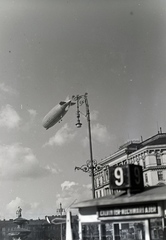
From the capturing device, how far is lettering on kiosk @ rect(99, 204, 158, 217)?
15.5 m

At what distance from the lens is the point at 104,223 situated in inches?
688

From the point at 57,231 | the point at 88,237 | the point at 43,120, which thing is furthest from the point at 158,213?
the point at 57,231

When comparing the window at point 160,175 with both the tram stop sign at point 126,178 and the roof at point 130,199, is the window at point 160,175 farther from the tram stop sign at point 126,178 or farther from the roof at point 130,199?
the tram stop sign at point 126,178

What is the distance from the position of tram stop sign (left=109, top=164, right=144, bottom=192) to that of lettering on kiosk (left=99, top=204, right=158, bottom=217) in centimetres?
104

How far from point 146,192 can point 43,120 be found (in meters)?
20.3

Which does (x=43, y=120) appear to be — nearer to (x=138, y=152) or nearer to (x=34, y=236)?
(x=138, y=152)

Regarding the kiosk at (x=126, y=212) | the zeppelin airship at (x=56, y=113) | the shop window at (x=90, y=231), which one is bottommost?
the shop window at (x=90, y=231)

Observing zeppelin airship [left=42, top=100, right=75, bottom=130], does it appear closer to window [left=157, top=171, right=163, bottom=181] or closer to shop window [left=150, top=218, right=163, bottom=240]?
shop window [left=150, top=218, right=163, bottom=240]

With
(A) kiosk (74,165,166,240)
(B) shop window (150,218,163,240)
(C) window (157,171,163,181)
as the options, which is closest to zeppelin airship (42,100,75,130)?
(A) kiosk (74,165,166,240)

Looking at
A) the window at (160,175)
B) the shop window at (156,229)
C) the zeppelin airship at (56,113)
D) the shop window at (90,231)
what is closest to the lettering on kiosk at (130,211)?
the shop window at (156,229)

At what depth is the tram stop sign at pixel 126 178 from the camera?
16.4m

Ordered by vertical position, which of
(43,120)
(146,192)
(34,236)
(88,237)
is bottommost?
(34,236)

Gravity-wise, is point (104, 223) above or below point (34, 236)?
above

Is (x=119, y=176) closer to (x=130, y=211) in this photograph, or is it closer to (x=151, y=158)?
(x=130, y=211)
